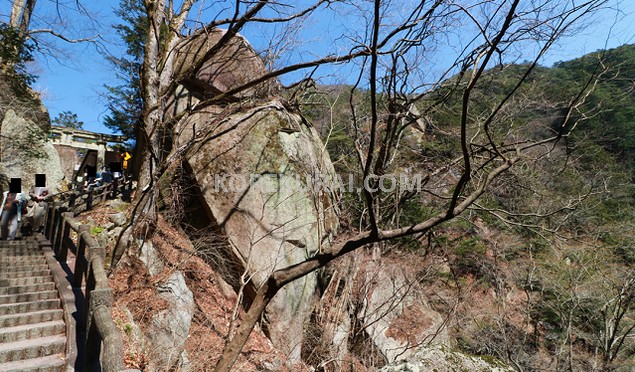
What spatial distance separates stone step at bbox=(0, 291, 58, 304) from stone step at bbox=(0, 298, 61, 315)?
0.21m

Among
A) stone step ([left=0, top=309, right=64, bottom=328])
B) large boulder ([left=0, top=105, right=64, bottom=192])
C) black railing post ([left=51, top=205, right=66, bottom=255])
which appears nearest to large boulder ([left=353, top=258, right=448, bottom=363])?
stone step ([left=0, top=309, right=64, bottom=328])

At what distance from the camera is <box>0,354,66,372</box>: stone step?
3379 mm

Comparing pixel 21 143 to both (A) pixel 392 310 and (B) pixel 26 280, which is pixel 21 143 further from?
A: (A) pixel 392 310

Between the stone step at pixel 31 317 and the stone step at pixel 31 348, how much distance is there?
431 millimetres

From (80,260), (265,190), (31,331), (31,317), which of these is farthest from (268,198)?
(31,331)

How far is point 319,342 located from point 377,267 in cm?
270

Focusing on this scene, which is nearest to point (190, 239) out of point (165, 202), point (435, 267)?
point (165, 202)

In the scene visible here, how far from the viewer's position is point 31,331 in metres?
3.99

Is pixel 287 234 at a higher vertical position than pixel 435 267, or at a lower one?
higher

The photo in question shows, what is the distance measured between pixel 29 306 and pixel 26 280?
99 cm

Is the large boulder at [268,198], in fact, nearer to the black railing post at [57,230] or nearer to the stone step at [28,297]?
the black railing post at [57,230]

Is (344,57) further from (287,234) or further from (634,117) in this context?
(634,117)

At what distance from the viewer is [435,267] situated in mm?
10781

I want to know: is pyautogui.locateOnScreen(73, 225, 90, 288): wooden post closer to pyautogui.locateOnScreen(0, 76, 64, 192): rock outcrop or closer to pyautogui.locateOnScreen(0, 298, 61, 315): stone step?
pyautogui.locateOnScreen(0, 298, 61, 315): stone step
